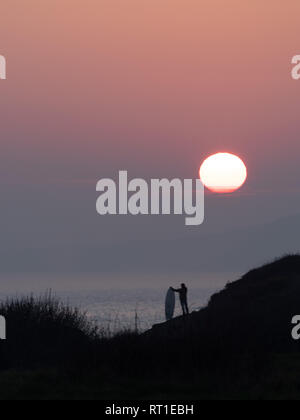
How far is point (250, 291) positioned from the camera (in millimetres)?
43500

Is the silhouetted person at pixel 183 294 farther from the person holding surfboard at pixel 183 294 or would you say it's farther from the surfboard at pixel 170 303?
the surfboard at pixel 170 303

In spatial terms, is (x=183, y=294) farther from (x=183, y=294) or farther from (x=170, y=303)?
(x=170, y=303)

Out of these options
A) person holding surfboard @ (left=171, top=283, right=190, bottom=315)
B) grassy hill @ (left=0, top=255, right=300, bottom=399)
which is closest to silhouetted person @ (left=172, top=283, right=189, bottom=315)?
person holding surfboard @ (left=171, top=283, right=190, bottom=315)

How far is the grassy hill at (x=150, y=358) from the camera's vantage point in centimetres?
2442

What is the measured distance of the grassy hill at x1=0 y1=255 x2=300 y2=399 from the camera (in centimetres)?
2442

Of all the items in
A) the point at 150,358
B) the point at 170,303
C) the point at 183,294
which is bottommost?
the point at 150,358

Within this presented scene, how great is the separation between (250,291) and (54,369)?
17.7 meters

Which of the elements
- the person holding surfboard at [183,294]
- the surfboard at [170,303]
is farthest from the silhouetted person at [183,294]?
the surfboard at [170,303]

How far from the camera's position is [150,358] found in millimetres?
26812

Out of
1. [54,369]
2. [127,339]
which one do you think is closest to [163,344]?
[127,339]

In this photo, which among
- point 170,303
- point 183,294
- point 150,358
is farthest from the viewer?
point 170,303

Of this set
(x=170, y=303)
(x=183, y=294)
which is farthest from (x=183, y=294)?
(x=170, y=303)
